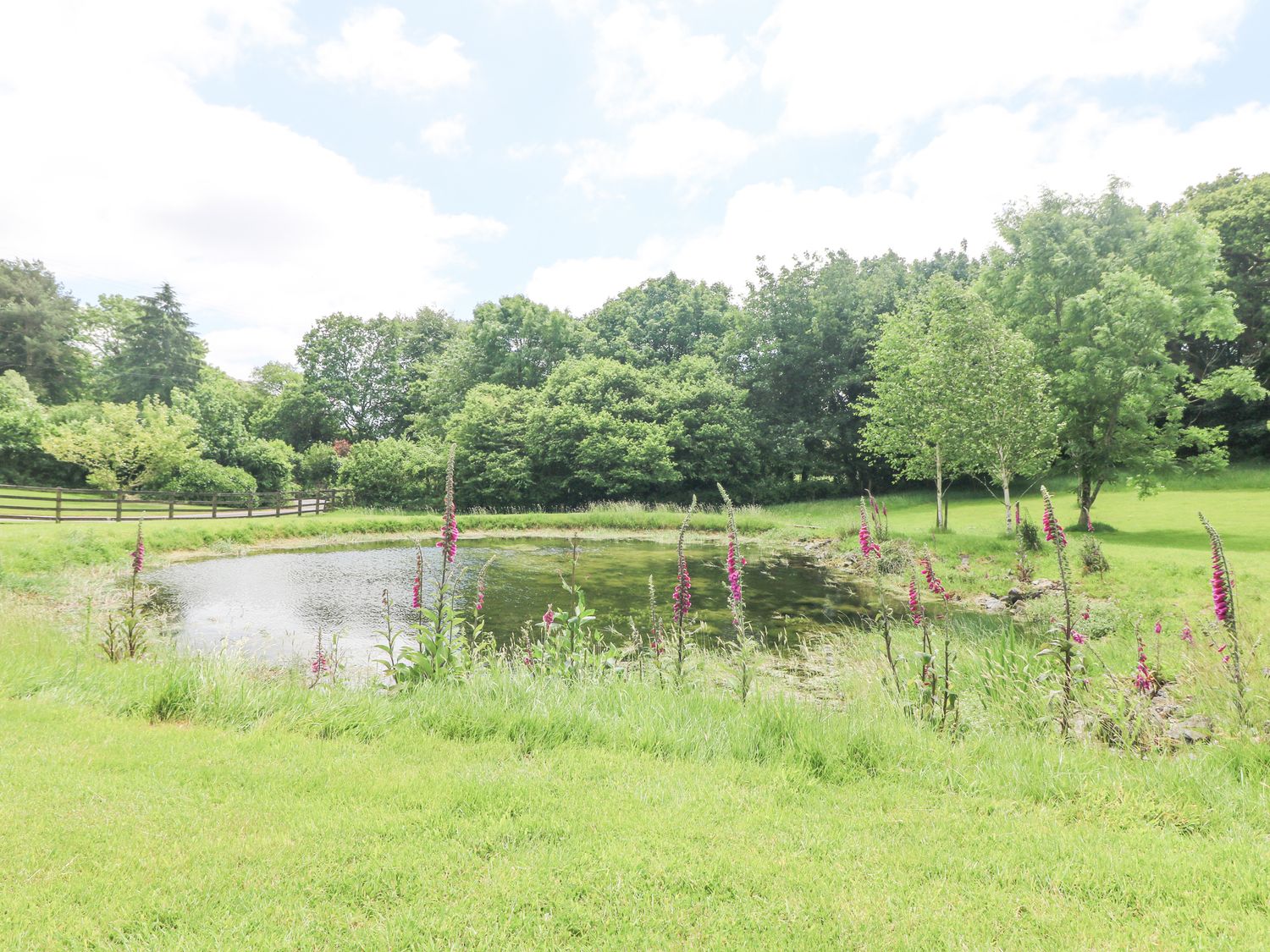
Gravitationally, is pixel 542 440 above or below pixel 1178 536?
above

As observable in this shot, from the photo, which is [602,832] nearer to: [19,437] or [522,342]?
[19,437]

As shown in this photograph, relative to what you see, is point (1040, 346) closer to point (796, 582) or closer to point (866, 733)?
point (796, 582)

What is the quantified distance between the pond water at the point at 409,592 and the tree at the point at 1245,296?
102 ft

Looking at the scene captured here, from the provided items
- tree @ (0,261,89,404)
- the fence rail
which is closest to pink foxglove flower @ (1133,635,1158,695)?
→ the fence rail

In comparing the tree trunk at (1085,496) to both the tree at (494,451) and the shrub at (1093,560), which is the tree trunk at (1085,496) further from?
the tree at (494,451)

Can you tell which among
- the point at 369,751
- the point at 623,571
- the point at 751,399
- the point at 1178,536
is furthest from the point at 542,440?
the point at 369,751

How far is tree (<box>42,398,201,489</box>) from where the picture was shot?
3241 cm

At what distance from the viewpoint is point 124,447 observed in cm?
3266

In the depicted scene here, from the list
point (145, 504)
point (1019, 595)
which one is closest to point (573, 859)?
point (1019, 595)

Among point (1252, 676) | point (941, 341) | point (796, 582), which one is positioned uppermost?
point (941, 341)

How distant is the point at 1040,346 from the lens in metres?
23.6

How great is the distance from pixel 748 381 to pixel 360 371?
38456 millimetres

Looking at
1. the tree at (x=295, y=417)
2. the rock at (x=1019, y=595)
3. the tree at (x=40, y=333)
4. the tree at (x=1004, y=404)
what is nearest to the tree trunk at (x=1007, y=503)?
the tree at (x=1004, y=404)

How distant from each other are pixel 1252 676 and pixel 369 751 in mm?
7394
